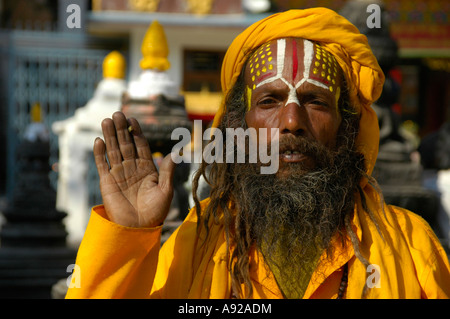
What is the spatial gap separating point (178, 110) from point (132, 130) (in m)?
1.50

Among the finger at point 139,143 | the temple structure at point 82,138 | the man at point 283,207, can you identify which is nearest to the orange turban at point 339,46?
the man at point 283,207

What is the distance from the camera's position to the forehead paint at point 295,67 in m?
2.24

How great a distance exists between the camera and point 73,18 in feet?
12.6

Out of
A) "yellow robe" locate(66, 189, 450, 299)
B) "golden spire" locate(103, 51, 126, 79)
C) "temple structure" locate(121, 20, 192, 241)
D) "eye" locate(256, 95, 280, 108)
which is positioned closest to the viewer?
"yellow robe" locate(66, 189, 450, 299)

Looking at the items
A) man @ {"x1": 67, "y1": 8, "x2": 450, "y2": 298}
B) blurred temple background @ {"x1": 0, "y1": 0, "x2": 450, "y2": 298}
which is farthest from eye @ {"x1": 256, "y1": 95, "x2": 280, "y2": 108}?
blurred temple background @ {"x1": 0, "y1": 0, "x2": 450, "y2": 298}

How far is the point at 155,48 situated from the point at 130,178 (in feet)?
5.48

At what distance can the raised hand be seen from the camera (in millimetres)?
1942

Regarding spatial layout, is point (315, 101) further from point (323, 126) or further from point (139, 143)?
point (139, 143)

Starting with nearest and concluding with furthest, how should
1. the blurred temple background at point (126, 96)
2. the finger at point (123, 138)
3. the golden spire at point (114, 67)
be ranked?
the finger at point (123, 138) < the blurred temple background at point (126, 96) < the golden spire at point (114, 67)

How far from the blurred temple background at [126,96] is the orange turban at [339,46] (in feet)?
3.59

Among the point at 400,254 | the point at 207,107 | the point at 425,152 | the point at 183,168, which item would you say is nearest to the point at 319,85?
the point at 400,254

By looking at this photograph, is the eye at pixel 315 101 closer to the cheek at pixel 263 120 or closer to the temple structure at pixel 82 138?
the cheek at pixel 263 120

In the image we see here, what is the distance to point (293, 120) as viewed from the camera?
7.07 ft

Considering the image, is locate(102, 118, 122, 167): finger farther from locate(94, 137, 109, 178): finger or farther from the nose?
the nose
